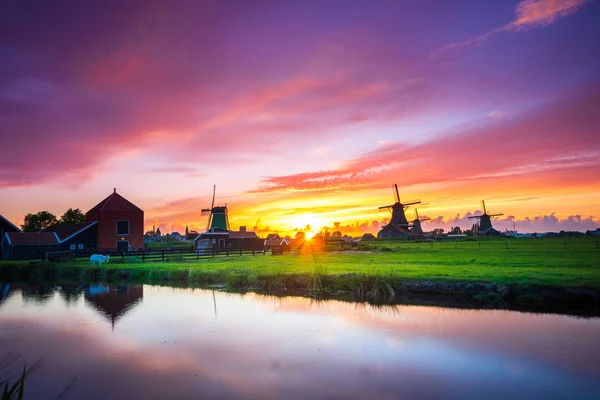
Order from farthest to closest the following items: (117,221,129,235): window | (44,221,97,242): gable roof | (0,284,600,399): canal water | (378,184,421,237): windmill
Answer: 1. (378,184,421,237): windmill
2. (117,221,129,235): window
3. (44,221,97,242): gable roof
4. (0,284,600,399): canal water

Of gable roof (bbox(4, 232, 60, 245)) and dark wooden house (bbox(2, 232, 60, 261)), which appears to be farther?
gable roof (bbox(4, 232, 60, 245))

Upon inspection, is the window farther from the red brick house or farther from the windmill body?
the windmill body

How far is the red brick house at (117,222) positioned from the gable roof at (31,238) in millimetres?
4784

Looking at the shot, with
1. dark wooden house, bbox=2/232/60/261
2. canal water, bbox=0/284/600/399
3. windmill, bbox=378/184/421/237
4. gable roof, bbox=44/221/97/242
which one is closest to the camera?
canal water, bbox=0/284/600/399

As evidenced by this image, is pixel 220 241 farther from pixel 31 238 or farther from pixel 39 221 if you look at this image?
pixel 39 221

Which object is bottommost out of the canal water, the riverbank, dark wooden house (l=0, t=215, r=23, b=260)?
the canal water

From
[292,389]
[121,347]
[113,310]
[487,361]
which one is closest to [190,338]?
[121,347]

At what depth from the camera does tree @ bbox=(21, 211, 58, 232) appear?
210 ft

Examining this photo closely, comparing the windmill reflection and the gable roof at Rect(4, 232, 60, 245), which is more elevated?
the gable roof at Rect(4, 232, 60, 245)

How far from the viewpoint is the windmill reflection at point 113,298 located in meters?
17.5

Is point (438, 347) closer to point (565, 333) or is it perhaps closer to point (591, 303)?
point (565, 333)

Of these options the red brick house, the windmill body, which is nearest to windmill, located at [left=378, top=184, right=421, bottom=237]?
the windmill body

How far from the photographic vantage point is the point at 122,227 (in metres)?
47.4

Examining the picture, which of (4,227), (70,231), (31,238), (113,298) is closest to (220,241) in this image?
(70,231)
